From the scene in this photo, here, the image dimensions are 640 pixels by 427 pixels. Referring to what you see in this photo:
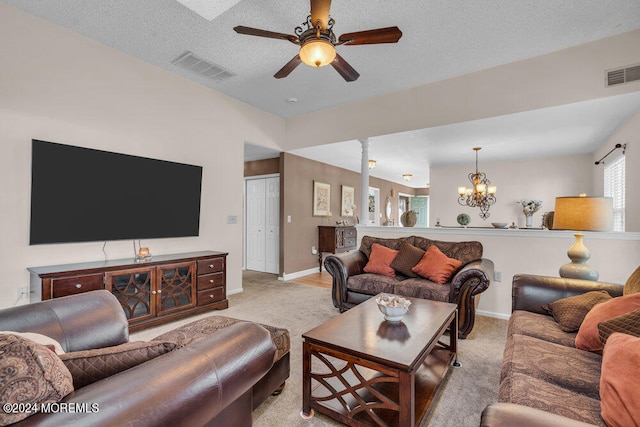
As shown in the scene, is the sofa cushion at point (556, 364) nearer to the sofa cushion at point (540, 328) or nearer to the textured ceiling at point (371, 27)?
the sofa cushion at point (540, 328)

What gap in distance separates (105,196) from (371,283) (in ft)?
9.76

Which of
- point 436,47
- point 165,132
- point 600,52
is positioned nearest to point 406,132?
point 436,47

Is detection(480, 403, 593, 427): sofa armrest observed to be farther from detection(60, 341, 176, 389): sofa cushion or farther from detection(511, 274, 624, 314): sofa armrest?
detection(511, 274, 624, 314): sofa armrest

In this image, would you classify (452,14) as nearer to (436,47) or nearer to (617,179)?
(436,47)

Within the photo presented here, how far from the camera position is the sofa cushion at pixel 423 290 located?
114 inches

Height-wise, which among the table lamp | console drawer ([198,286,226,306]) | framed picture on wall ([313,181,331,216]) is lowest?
console drawer ([198,286,226,306])

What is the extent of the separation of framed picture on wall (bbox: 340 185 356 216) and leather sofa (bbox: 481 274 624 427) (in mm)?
5147

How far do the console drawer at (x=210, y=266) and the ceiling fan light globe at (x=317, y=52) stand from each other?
2515 millimetres

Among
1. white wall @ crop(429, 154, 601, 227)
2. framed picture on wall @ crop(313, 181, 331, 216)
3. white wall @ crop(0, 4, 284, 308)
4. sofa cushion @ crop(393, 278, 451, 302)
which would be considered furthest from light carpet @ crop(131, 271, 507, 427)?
white wall @ crop(429, 154, 601, 227)

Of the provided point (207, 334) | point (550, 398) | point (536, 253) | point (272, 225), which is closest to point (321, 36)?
point (207, 334)

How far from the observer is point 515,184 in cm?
631

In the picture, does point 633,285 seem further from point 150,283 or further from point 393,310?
point 150,283

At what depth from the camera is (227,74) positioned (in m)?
3.73

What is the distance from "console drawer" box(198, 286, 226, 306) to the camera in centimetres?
348
